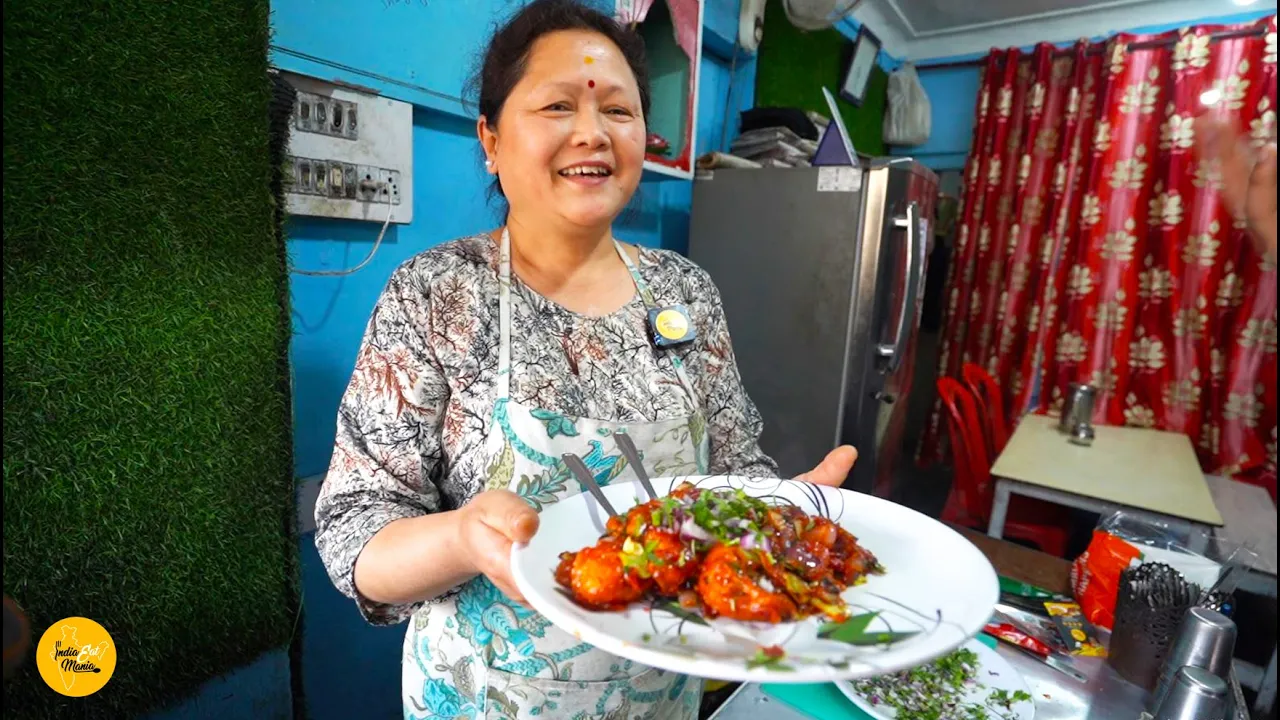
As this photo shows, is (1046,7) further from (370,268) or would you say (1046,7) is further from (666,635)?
(666,635)

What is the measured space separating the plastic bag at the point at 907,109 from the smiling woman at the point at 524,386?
3.92m

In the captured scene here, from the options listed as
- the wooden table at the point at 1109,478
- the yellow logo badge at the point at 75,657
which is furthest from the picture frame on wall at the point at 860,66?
the yellow logo badge at the point at 75,657

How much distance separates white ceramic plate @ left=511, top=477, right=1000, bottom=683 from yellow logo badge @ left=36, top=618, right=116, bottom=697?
987 mm

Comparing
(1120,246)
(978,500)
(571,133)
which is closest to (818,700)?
(571,133)

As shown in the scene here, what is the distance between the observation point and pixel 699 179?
3.13m

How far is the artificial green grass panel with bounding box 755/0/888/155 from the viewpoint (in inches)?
140

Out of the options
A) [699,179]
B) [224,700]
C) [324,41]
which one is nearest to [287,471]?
[224,700]

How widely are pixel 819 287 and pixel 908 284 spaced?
39cm

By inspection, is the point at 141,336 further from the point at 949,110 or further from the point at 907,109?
the point at 949,110

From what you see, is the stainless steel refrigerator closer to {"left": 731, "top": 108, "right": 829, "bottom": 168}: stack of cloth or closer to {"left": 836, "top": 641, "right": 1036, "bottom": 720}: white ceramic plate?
{"left": 731, "top": 108, "right": 829, "bottom": 168}: stack of cloth

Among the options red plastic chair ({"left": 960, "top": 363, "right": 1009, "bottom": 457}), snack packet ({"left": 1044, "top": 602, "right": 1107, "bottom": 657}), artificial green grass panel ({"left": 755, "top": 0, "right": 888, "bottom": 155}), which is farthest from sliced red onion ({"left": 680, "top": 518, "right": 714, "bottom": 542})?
artificial green grass panel ({"left": 755, "top": 0, "right": 888, "bottom": 155})

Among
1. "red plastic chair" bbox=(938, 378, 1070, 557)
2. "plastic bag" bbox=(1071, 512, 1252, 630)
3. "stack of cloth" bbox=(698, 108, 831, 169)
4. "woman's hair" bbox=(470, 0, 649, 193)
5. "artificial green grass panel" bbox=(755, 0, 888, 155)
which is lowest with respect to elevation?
"red plastic chair" bbox=(938, 378, 1070, 557)

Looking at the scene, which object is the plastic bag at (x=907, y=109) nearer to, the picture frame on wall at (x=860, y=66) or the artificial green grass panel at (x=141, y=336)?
the picture frame on wall at (x=860, y=66)

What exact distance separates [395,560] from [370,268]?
1.16 meters
